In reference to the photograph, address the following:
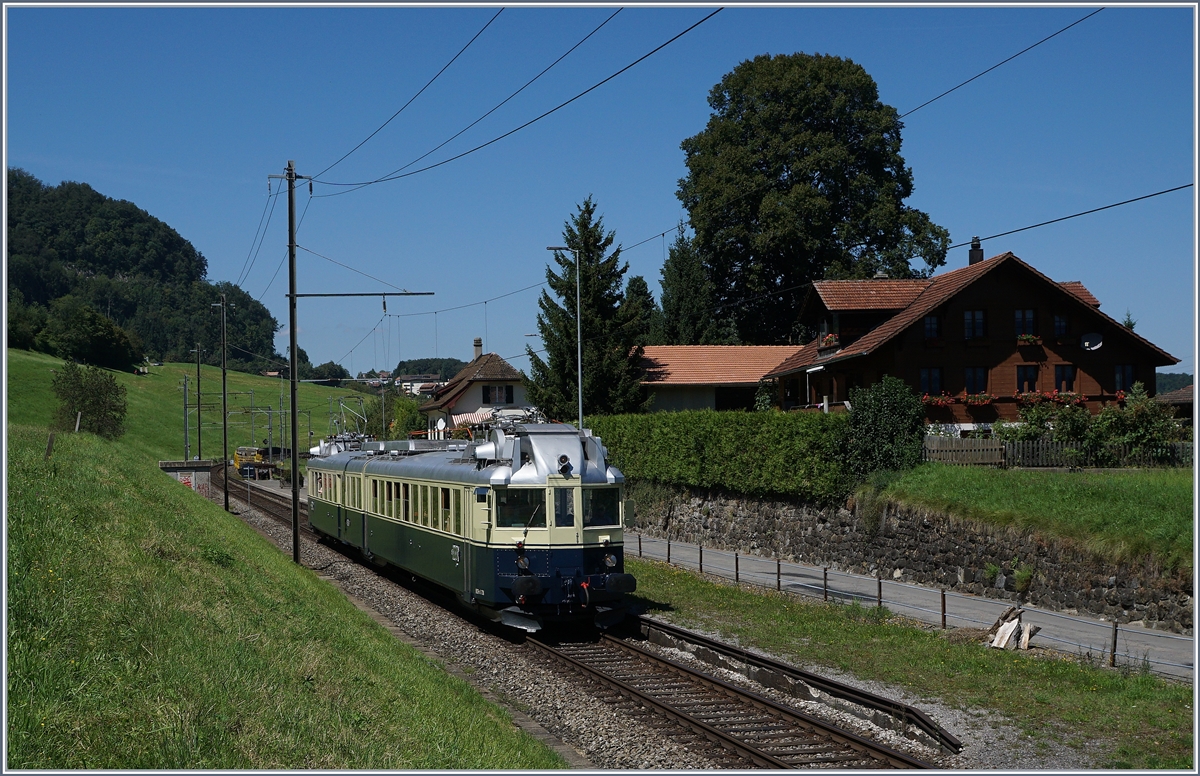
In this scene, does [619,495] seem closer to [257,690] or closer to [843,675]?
[843,675]

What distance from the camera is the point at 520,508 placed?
16.4m

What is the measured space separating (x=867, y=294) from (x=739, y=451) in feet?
31.6

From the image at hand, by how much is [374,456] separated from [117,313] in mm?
116994

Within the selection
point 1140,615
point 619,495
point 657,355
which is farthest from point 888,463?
point 657,355

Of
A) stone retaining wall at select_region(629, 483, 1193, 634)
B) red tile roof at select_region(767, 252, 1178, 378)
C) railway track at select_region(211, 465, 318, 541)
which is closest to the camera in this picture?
stone retaining wall at select_region(629, 483, 1193, 634)

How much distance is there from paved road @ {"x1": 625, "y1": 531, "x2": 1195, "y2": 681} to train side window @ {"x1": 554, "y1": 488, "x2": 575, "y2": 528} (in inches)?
239

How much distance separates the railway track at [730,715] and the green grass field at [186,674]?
1936 millimetres

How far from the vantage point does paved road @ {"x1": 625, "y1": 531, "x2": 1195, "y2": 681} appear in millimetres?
15820

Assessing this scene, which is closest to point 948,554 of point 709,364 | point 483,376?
point 709,364

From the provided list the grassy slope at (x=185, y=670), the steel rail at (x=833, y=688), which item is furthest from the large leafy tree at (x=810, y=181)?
the grassy slope at (x=185, y=670)

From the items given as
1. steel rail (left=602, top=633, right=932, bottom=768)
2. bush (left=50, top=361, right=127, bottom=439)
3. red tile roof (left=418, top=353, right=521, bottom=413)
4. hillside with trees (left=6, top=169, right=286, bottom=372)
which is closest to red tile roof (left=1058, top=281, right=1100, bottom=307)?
steel rail (left=602, top=633, right=932, bottom=768)

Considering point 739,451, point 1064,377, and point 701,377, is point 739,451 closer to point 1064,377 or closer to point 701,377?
point 1064,377

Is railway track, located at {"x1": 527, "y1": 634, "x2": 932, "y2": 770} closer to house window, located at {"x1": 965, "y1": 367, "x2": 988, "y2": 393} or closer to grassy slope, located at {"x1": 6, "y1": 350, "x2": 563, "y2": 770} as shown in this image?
grassy slope, located at {"x1": 6, "y1": 350, "x2": 563, "y2": 770}

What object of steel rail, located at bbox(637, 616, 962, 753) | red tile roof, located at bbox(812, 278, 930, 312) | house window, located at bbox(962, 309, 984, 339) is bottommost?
steel rail, located at bbox(637, 616, 962, 753)
